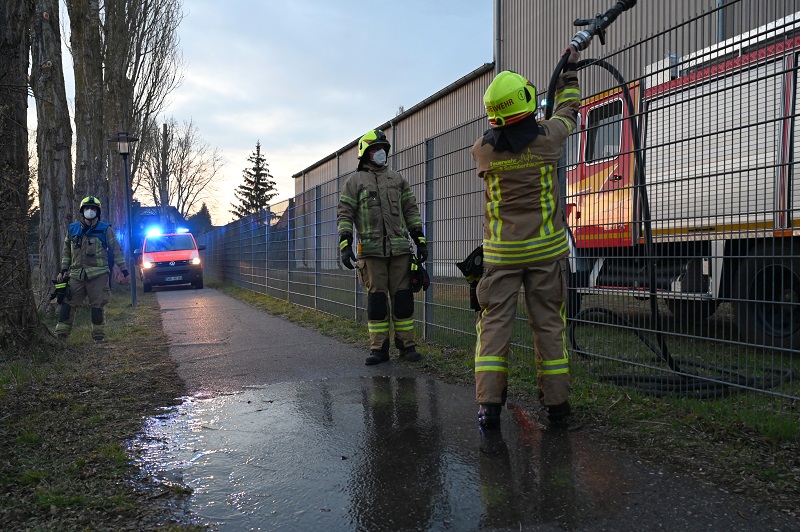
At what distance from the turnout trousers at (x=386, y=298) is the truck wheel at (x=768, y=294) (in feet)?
10.3

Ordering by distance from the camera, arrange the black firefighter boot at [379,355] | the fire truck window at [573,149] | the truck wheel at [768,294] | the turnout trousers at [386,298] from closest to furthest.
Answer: the truck wheel at [768,294], the fire truck window at [573,149], the black firefighter boot at [379,355], the turnout trousers at [386,298]

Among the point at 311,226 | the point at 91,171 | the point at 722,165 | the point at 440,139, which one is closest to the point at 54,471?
the point at 722,165

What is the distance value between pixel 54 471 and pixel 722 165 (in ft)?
12.9

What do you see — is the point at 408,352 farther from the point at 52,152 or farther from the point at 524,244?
the point at 52,152

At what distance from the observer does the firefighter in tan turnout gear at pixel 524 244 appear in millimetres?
3719

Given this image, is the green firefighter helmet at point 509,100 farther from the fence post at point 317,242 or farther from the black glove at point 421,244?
the fence post at point 317,242

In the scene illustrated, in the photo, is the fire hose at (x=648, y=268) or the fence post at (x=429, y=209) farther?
the fence post at (x=429, y=209)

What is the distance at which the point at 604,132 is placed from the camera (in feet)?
14.8

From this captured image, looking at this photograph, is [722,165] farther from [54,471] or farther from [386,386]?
[54,471]

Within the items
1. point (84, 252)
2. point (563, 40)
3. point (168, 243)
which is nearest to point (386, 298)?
point (84, 252)

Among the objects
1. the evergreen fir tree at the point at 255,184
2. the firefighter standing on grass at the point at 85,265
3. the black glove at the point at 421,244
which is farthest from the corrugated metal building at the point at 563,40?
the evergreen fir tree at the point at 255,184

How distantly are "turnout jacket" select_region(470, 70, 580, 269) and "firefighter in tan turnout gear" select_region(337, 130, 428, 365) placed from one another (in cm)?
239

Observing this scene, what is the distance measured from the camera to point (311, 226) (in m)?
11.2

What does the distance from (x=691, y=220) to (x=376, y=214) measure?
10.0 feet
